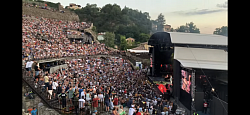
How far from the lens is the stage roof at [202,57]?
228 inches

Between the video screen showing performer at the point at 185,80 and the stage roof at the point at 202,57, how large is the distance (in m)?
0.81

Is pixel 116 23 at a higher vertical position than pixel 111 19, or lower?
lower

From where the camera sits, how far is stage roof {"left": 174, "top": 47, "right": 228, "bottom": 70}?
5.80 m

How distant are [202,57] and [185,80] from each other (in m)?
2.01

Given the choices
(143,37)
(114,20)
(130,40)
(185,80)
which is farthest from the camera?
(114,20)

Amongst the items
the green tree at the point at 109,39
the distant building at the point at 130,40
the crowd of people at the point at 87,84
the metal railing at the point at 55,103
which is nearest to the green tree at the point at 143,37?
the distant building at the point at 130,40

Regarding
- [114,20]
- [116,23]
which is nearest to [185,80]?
[116,23]

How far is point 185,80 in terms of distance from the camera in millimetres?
8359

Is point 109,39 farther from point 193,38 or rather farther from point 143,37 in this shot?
point 193,38

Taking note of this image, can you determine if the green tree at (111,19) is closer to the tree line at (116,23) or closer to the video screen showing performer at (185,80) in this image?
the tree line at (116,23)

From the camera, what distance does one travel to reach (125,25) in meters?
36.0

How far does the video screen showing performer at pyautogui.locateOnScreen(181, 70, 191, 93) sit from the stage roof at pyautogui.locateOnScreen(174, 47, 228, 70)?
0.81 metres
